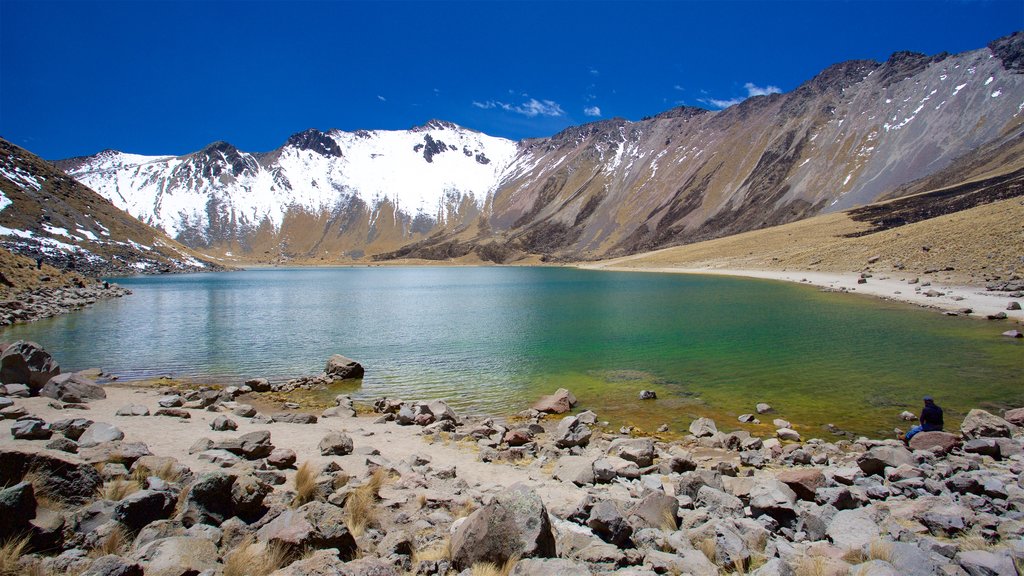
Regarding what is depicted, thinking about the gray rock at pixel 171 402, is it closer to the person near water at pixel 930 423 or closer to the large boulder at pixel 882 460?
the large boulder at pixel 882 460

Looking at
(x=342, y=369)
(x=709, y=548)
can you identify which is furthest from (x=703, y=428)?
(x=342, y=369)

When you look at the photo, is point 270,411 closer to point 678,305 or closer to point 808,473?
point 808,473

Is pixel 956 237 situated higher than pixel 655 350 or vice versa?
pixel 956 237

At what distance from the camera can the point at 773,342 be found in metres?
30.7

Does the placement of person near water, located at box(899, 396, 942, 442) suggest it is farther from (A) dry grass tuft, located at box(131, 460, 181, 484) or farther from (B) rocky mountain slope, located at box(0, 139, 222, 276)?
(B) rocky mountain slope, located at box(0, 139, 222, 276)

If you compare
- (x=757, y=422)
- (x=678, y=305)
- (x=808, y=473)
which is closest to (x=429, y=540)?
(x=808, y=473)

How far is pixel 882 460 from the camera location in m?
11.2

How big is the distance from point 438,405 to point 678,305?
37957 mm

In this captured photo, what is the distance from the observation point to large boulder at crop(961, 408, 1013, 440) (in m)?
13.6

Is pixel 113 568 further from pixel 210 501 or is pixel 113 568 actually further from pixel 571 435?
pixel 571 435

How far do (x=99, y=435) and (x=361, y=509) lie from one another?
23.4ft

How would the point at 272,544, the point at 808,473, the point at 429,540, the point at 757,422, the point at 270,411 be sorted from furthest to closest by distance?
the point at 270,411 → the point at 757,422 → the point at 808,473 → the point at 429,540 → the point at 272,544

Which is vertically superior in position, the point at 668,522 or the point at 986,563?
the point at 986,563

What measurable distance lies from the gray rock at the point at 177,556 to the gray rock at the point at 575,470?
7331 mm
